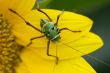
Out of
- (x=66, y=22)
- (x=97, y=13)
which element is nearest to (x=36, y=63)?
(x=66, y=22)

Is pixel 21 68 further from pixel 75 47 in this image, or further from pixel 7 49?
pixel 75 47

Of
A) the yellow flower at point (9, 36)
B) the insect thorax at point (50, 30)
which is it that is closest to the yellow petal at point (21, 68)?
the yellow flower at point (9, 36)

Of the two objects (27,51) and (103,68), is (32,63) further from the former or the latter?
(103,68)

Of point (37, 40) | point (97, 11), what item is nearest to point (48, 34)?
point (37, 40)

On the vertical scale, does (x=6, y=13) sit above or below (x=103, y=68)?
above

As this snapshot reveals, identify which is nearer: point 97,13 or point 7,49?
point 7,49

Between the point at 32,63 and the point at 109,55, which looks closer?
the point at 32,63
